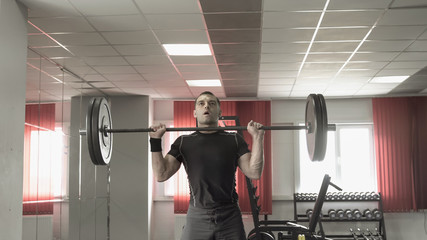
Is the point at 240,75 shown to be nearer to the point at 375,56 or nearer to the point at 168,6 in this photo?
the point at 375,56

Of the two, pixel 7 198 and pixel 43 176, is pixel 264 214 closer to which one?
pixel 43 176

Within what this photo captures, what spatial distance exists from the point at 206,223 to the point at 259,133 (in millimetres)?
523

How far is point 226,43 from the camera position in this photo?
4316 millimetres

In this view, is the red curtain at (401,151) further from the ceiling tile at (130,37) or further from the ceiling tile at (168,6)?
the ceiling tile at (168,6)

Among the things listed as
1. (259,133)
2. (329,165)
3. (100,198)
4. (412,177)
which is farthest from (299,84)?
(259,133)

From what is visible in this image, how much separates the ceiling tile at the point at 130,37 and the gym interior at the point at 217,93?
0.03 m

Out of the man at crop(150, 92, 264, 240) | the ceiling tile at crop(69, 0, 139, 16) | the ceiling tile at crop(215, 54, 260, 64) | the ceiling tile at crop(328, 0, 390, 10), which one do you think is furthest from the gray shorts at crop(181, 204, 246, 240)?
the ceiling tile at crop(215, 54, 260, 64)

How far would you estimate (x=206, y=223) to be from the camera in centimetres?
210

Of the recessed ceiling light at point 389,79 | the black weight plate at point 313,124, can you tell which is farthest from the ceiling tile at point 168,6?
the recessed ceiling light at point 389,79

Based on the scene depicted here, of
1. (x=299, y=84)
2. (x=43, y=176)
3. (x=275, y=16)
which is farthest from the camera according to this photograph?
(x=299, y=84)

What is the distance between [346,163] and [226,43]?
4.09m

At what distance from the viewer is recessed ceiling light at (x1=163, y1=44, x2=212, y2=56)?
437 cm

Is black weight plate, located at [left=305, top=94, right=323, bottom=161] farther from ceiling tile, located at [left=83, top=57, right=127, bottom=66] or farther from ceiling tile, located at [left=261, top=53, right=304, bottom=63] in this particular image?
ceiling tile, located at [left=83, top=57, right=127, bottom=66]

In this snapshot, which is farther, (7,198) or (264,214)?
(264,214)
